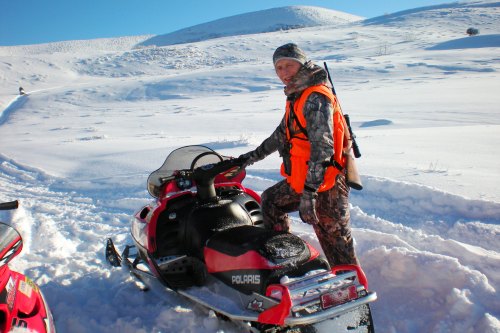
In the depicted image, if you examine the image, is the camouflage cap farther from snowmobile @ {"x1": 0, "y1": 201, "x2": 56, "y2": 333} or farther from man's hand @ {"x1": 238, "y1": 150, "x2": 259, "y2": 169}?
snowmobile @ {"x1": 0, "y1": 201, "x2": 56, "y2": 333}

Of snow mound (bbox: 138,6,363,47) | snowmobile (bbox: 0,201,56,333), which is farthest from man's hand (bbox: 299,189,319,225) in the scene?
snow mound (bbox: 138,6,363,47)

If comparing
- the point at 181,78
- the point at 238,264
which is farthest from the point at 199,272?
the point at 181,78

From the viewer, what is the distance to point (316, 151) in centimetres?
258

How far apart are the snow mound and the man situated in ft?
244

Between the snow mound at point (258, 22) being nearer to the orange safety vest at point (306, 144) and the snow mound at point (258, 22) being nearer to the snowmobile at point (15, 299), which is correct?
the orange safety vest at point (306, 144)

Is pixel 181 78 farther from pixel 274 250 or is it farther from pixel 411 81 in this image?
pixel 274 250

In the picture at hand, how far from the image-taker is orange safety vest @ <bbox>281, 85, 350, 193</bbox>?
268cm

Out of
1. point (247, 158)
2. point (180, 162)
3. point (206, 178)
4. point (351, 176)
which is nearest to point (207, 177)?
point (206, 178)

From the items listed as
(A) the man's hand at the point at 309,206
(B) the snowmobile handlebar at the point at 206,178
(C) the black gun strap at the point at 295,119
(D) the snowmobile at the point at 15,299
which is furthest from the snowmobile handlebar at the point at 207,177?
(D) the snowmobile at the point at 15,299

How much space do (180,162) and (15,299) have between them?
1505mm

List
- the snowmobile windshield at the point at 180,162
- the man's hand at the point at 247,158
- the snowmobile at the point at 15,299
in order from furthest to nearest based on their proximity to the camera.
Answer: the snowmobile windshield at the point at 180,162 < the man's hand at the point at 247,158 < the snowmobile at the point at 15,299

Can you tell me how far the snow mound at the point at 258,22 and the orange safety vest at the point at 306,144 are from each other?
7444 cm

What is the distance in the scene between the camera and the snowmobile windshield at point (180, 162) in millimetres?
3436

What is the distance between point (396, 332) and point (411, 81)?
63.4 ft
